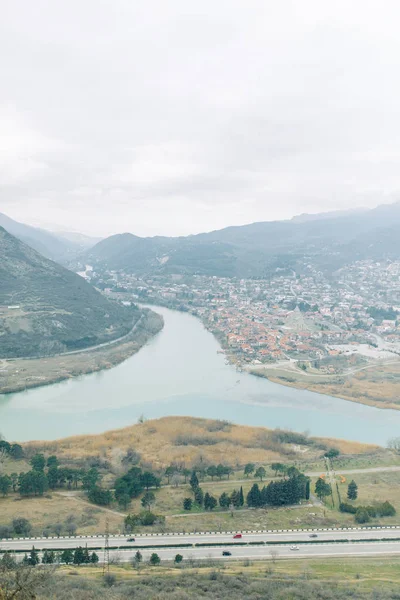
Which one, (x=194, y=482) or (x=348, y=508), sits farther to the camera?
(x=194, y=482)

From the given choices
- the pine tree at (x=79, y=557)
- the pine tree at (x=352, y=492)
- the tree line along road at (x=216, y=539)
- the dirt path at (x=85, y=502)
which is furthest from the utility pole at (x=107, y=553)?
the pine tree at (x=352, y=492)

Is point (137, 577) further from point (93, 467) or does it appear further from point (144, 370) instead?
point (144, 370)

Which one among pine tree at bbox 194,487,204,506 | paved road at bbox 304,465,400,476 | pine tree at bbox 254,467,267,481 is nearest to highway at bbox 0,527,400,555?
pine tree at bbox 194,487,204,506

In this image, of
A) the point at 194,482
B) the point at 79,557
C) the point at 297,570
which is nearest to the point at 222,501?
the point at 194,482

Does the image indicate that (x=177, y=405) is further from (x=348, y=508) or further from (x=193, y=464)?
(x=348, y=508)

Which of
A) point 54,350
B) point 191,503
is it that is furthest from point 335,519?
point 54,350

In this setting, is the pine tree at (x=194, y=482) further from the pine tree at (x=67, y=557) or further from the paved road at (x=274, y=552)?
the pine tree at (x=67, y=557)
